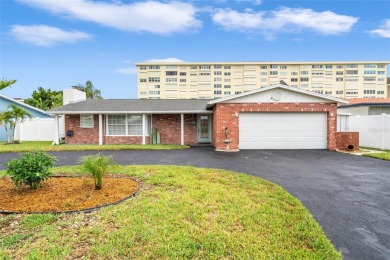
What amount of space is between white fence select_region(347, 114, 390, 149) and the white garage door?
3492mm

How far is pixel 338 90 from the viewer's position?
79.3m

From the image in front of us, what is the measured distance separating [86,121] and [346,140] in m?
17.2

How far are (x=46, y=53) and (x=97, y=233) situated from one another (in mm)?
26172

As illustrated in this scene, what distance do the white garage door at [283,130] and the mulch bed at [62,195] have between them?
9.68m

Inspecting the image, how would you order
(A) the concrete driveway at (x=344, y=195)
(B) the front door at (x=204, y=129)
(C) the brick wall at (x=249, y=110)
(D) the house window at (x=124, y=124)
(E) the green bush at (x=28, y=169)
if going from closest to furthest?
1. (A) the concrete driveway at (x=344, y=195)
2. (E) the green bush at (x=28, y=169)
3. (C) the brick wall at (x=249, y=110)
4. (D) the house window at (x=124, y=124)
5. (B) the front door at (x=204, y=129)

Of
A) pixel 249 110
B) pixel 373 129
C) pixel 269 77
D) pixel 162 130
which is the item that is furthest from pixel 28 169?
pixel 269 77

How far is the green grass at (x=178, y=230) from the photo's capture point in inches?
120

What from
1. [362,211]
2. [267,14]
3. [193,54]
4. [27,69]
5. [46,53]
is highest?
[193,54]

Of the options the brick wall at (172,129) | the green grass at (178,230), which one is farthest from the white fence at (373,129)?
the green grass at (178,230)

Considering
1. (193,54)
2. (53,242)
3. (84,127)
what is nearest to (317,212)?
(53,242)

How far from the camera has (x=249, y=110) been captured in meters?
14.4

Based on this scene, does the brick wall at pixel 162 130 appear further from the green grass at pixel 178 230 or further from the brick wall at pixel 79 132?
the green grass at pixel 178 230

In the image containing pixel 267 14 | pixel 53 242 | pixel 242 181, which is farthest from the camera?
pixel 267 14

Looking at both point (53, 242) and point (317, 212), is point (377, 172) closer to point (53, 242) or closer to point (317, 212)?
point (317, 212)
